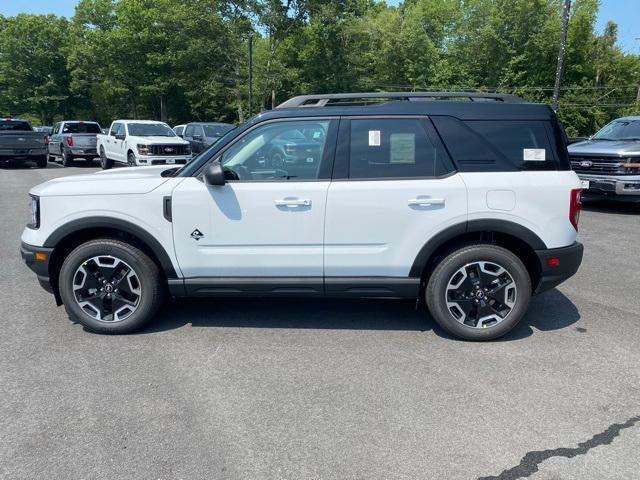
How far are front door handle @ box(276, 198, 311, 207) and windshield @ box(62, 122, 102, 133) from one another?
21703 mm

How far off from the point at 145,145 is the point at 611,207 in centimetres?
1315

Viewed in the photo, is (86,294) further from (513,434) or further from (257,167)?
(513,434)

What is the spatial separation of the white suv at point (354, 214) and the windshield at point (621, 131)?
8.46 meters

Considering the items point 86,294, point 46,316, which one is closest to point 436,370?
point 86,294

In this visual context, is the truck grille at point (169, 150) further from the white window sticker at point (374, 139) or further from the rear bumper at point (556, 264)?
the rear bumper at point (556, 264)

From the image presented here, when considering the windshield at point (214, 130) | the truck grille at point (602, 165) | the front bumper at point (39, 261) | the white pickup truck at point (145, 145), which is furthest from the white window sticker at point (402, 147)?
the windshield at point (214, 130)

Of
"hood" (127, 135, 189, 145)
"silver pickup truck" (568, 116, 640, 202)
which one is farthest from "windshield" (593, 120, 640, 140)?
"hood" (127, 135, 189, 145)

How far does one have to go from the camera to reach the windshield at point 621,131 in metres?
11.2

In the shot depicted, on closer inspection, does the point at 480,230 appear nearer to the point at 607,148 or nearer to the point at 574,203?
the point at 574,203

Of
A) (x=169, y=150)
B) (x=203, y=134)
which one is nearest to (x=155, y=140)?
(x=169, y=150)

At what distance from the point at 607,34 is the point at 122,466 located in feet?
195

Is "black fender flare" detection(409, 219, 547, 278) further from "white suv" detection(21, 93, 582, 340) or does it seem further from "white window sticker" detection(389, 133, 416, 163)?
"white window sticker" detection(389, 133, 416, 163)

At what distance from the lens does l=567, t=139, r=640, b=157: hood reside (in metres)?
10.1

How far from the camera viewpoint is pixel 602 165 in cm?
1036
